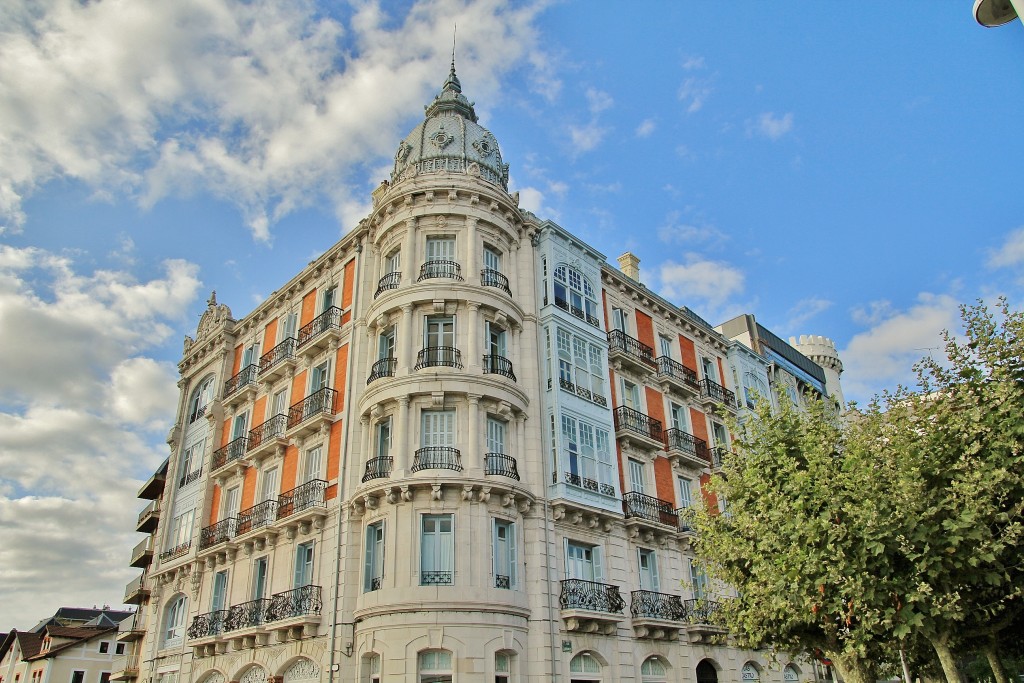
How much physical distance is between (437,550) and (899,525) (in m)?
12.3

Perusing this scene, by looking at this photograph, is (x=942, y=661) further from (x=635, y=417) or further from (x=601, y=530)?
(x=635, y=417)

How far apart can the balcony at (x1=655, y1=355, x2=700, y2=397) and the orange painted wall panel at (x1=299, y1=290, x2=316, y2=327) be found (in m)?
15.0

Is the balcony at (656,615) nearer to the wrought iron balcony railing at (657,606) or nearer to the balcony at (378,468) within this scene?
the wrought iron balcony railing at (657,606)

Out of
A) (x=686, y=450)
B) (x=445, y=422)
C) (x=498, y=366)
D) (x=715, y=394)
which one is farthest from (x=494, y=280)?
(x=715, y=394)

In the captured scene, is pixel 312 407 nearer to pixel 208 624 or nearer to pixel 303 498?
pixel 303 498

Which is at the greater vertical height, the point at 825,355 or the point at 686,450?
the point at 825,355

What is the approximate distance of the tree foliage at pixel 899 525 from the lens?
15359 millimetres

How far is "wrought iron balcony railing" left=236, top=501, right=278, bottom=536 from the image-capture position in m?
28.3

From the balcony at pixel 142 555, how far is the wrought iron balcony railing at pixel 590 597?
23556 millimetres

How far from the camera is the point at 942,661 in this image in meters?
17.0

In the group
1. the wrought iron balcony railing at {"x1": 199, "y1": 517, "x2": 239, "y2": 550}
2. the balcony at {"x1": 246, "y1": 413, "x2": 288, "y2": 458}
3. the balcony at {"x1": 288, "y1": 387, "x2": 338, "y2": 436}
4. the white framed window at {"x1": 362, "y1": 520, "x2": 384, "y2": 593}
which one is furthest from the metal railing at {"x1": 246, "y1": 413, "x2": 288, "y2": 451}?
the white framed window at {"x1": 362, "y1": 520, "x2": 384, "y2": 593}

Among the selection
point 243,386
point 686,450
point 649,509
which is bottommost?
point 649,509

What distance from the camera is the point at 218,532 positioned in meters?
31.0

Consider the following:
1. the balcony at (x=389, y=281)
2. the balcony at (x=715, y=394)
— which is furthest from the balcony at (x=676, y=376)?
the balcony at (x=389, y=281)
